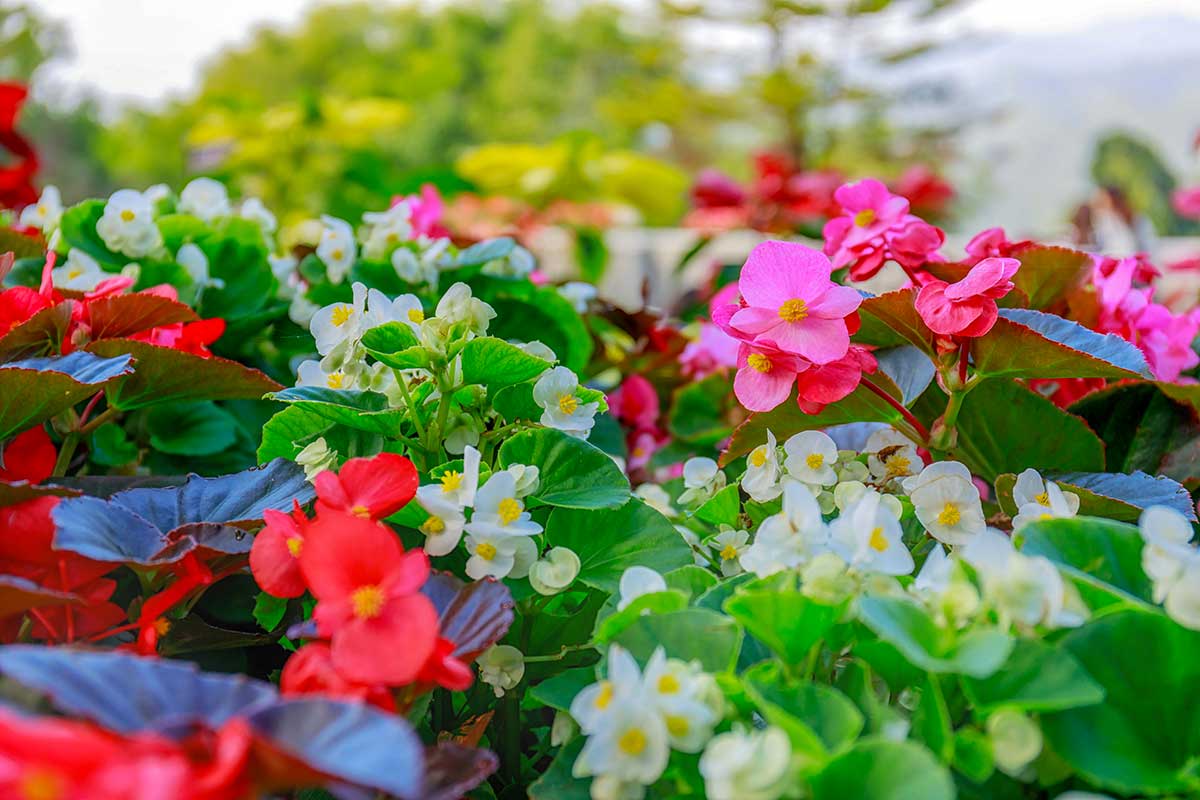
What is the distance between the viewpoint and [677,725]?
1.21ft

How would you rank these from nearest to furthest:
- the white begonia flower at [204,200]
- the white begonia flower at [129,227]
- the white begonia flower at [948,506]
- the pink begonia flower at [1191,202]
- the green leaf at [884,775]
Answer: the green leaf at [884,775], the white begonia flower at [948,506], the white begonia flower at [129,227], the white begonia flower at [204,200], the pink begonia flower at [1191,202]

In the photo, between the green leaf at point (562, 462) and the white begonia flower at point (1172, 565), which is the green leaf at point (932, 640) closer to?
the white begonia flower at point (1172, 565)

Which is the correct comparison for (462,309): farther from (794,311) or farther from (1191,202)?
(1191,202)

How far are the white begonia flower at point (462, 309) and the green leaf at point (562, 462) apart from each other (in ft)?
0.25

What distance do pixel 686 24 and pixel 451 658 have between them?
10.5 meters

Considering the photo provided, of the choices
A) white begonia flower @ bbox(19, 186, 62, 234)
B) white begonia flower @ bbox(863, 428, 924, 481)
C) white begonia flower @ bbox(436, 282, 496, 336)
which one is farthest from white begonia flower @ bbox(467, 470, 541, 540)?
white begonia flower @ bbox(19, 186, 62, 234)

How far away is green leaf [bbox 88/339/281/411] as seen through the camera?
0.60 meters

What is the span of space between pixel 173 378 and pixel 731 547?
1.11 feet

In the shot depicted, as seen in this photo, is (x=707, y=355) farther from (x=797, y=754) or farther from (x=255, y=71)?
(x=255, y=71)

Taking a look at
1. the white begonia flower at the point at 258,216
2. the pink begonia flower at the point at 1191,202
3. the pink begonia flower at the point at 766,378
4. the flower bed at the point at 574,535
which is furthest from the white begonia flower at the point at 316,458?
the pink begonia flower at the point at 1191,202

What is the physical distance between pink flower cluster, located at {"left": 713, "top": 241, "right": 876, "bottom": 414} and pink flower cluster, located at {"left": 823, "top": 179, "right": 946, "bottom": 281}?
0.13m

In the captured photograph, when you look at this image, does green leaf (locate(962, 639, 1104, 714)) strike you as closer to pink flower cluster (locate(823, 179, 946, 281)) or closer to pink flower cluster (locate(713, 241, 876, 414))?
pink flower cluster (locate(713, 241, 876, 414))

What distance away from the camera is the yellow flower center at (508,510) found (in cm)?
48

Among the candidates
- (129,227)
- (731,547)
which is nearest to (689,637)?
(731,547)
